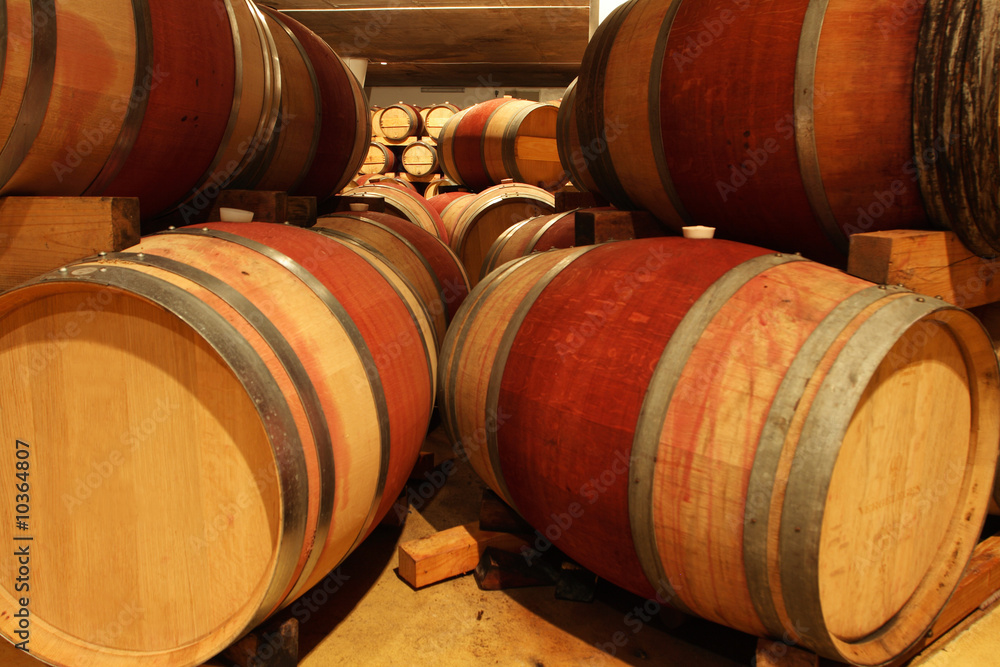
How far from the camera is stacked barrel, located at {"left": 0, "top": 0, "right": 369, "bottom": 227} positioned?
1.76 metres

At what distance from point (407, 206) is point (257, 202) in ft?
7.66

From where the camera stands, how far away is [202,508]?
67.7 inches

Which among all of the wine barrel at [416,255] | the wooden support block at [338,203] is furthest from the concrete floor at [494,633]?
the wooden support block at [338,203]

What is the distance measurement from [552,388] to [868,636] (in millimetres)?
1096

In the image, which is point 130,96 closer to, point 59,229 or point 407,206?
point 59,229

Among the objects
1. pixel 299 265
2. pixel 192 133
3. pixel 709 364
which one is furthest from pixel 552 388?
pixel 192 133

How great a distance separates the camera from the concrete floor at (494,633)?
2072 millimetres

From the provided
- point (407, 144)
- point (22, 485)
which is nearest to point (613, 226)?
point (22, 485)

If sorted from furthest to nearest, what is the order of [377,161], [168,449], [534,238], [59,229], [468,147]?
[377,161] → [468,147] → [534,238] → [59,229] → [168,449]

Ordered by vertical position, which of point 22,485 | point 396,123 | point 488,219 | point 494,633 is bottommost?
point 494,633

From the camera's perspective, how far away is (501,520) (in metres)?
2.55

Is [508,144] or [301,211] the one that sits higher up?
[508,144]

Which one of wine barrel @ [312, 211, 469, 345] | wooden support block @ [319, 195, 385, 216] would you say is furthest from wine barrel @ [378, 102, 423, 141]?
wine barrel @ [312, 211, 469, 345]

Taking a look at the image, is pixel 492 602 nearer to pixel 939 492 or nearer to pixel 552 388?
pixel 552 388
